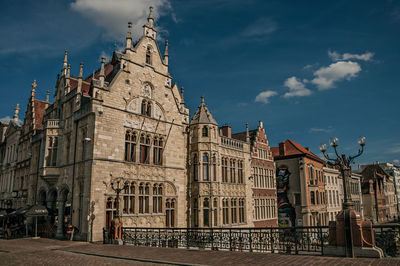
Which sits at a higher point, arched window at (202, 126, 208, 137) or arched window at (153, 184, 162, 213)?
arched window at (202, 126, 208, 137)

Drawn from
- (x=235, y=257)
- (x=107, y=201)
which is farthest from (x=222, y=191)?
(x=235, y=257)

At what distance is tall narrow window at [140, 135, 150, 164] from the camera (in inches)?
981

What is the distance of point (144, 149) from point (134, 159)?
1.51m

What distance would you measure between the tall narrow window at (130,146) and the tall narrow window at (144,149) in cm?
79

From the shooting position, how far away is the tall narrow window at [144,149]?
24.9 meters

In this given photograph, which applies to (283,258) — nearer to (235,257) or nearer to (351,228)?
(235,257)

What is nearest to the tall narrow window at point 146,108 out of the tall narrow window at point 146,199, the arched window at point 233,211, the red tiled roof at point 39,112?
the tall narrow window at point 146,199

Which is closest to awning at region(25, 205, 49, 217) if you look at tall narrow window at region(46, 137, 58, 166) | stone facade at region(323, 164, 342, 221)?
tall narrow window at region(46, 137, 58, 166)

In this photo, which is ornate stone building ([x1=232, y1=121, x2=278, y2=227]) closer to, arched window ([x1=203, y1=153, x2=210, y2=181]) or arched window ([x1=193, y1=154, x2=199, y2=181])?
arched window ([x1=203, y1=153, x2=210, y2=181])

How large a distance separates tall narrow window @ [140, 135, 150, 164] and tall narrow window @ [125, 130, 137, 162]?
0.79 metres

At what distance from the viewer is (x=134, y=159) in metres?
24.1

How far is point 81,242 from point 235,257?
12.5m

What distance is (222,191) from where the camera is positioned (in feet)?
94.8

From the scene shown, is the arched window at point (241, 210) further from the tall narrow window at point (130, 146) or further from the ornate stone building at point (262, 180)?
the tall narrow window at point (130, 146)
